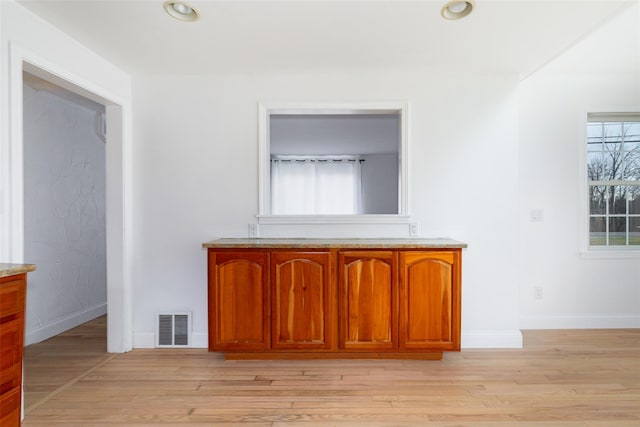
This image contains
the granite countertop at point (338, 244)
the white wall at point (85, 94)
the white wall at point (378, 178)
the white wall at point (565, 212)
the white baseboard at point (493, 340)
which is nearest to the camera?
the white wall at point (85, 94)

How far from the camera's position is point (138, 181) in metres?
3.02

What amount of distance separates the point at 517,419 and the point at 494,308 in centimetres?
114

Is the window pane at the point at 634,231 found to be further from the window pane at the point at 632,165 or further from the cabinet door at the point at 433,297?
the cabinet door at the point at 433,297

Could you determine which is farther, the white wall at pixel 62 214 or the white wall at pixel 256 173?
the white wall at pixel 62 214

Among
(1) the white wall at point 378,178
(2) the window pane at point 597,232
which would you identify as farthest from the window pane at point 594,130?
(1) the white wall at point 378,178

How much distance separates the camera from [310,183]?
788 centimetres

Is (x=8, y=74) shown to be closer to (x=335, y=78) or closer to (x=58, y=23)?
(x=58, y=23)

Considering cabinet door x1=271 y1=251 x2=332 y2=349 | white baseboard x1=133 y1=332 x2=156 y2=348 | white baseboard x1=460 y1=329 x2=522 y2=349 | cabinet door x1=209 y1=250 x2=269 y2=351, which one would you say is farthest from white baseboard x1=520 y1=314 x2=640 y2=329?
white baseboard x1=133 y1=332 x2=156 y2=348

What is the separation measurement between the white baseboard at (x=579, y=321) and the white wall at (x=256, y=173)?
1.97ft

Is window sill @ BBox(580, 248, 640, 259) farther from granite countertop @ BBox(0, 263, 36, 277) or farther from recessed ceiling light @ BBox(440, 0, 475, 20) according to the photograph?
granite countertop @ BBox(0, 263, 36, 277)

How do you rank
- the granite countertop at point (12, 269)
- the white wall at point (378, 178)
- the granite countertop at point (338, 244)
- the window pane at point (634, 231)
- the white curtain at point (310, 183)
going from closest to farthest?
the granite countertop at point (12, 269) < the granite countertop at point (338, 244) < the window pane at point (634, 231) < the white curtain at point (310, 183) < the white wall at point (378, 178)

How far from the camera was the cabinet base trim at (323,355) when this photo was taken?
2699 mm

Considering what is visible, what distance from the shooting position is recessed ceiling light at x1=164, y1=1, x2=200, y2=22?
2008 millimetres

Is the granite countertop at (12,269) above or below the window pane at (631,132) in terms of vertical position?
below
